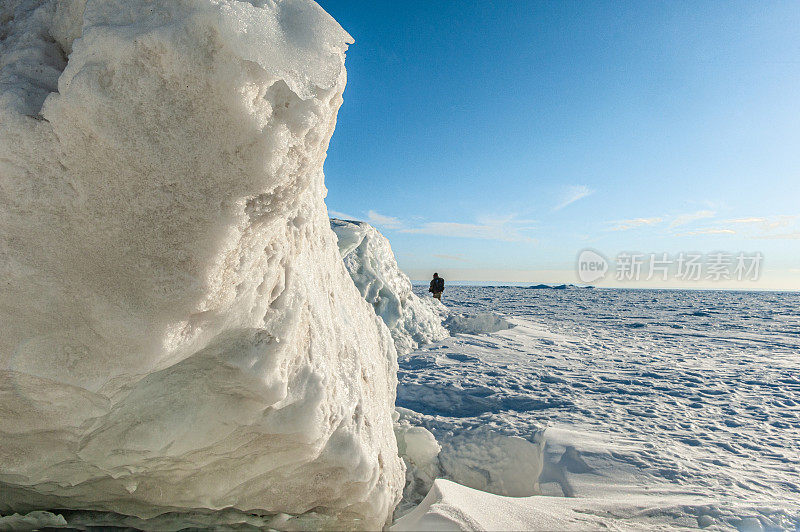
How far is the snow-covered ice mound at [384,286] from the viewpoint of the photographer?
6.19 m

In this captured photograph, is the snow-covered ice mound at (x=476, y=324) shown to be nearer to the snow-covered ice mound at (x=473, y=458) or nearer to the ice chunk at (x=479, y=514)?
the snow-covered ice mound at (x=473, y=458)

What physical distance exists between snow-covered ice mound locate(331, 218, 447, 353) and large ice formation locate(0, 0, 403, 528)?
4604 mm

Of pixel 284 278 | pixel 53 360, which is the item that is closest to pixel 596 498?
pixel 284 278

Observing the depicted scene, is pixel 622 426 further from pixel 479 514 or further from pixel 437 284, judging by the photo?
pixel 437 284

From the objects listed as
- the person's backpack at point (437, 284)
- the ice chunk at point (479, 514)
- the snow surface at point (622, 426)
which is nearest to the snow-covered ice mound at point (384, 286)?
the snow surface at point (622, 426)

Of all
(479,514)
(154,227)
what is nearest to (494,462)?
(479,514)

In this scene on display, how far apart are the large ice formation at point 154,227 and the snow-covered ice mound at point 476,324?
647 cm

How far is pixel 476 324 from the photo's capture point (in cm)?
782

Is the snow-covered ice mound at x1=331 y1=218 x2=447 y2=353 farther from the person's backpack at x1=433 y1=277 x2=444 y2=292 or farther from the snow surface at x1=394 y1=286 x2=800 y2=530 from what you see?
the person's backpack at x1=433 y1=277 x2=444 y2=292

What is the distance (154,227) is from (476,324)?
7.29 metres

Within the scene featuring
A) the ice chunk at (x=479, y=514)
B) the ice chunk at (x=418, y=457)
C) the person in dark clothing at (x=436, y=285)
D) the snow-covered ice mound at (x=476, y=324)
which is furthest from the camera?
the person in dark clothing at (x=436, y=285)

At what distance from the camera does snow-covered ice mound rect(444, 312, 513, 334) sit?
25.3 feet

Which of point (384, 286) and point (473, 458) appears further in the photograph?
point (384, 286)

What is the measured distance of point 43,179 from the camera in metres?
0.87
